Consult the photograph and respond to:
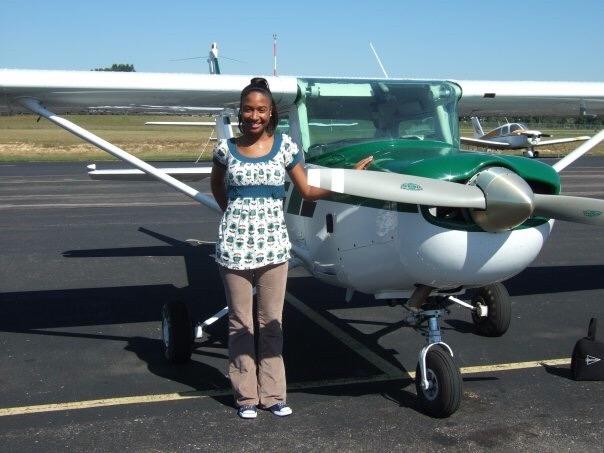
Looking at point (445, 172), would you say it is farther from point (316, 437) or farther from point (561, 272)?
point (561, 272)

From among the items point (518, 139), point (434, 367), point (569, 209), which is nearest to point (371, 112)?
point (569, 209)

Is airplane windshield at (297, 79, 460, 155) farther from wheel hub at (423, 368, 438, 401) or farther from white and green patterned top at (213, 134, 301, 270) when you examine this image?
wheel hub at (423, 368, 438, 401)

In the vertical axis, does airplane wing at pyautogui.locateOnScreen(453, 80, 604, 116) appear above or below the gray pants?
above

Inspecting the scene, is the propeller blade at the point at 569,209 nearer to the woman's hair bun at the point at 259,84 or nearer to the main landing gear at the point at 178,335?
the woman's hair bun at the point at 259,84

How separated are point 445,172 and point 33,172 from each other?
68.9 ft

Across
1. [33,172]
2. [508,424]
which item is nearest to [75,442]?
[508,424]

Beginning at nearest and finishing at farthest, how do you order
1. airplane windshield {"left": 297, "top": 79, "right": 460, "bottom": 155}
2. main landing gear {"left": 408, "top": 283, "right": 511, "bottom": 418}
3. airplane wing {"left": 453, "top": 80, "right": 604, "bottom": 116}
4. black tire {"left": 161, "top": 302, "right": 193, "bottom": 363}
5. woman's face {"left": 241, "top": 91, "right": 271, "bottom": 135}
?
woman's face {"left": 241, "top": 91, "right": 271, "bottom": 135} → main landing gear {"left": 408, "top": 283, "right": 511, "bottom": 418} → black tire {"left": 161, "top": 302, "right": 193, "bottom": 363} → airplane windshield {"left": 297, "top": 79, "right": 460, "bottom": 155} → airplane wing {"left": 453, "top": 80, "right": 604, "bottom": 116}

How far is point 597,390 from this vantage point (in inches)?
169

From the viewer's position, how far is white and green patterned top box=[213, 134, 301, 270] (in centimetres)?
374

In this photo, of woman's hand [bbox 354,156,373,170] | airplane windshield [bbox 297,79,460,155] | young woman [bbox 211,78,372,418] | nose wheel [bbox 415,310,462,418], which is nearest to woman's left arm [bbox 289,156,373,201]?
young woman [bbox 211,78,372,418]

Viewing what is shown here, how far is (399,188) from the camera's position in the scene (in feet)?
11.6

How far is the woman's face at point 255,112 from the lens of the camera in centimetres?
372

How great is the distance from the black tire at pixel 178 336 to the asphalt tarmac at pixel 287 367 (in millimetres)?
79

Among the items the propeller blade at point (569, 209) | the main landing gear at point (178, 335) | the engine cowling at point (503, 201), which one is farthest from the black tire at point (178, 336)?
the propeller blade at point (569, 209)
